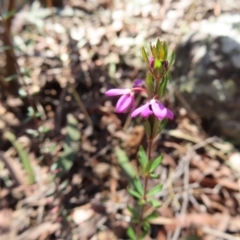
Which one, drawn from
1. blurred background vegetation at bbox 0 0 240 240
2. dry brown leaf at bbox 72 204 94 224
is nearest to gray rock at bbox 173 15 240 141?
blurred background vegetation at bbox 0 0 240 240

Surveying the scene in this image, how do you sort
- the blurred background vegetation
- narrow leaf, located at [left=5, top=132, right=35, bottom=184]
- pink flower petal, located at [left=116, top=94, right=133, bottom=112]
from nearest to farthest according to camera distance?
pink flower petal, located at [left=116, top=94, right=133, bottom=112] → the blurred background vegetation → narrow leaf, located at [left=5, top=132, right=35, bottom=184]

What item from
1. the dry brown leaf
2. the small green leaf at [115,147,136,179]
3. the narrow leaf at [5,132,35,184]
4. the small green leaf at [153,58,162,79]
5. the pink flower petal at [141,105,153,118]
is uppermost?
the small green leaf at [153,58,162,79]

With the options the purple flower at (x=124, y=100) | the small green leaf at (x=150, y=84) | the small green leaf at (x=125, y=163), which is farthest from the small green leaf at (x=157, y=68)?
the small green leaf at (x=125, y=163)

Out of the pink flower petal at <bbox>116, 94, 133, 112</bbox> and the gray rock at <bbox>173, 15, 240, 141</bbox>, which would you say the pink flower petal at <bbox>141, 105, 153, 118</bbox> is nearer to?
the pink flower petal at <bbox>116, 94, 133, 112</bbox>

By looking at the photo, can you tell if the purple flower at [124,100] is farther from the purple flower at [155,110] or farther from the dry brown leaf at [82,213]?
the dry brown leaf at [82,213]

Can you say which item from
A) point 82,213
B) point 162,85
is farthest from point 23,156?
point 162,85

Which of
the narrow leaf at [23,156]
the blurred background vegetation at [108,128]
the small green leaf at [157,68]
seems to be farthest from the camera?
the narrow leaf at [23,156]

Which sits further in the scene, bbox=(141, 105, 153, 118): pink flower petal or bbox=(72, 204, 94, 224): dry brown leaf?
bbox=(72, 204, 94, 224): dry brown leaf

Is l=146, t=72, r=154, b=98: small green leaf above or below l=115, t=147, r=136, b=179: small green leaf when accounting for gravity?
above

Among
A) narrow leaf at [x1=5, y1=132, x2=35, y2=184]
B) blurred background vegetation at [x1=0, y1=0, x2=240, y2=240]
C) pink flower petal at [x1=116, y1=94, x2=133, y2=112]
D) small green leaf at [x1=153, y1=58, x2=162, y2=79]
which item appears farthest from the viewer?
narrow leaf at [x1=5, y1=132, x2=35, y2=184]

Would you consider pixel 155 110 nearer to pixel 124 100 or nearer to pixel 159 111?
pixel 159 111

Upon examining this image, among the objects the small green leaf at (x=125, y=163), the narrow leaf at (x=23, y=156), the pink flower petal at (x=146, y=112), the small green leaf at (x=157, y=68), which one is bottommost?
the small green leaf at (x=125, y=163)
